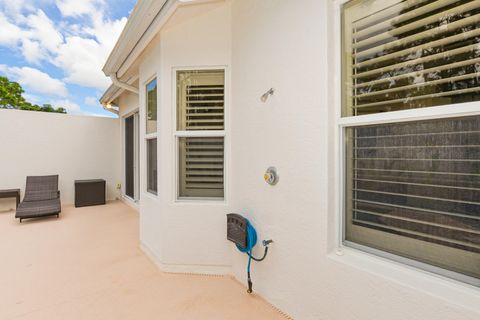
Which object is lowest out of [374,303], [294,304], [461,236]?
[294,304]

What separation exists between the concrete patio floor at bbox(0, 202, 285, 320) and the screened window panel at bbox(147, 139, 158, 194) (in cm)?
90

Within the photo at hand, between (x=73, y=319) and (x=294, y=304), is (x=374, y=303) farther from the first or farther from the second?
(x=73, y=319)

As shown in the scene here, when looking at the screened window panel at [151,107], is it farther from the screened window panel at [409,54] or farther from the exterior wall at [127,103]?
the exterior wall at [127,103]

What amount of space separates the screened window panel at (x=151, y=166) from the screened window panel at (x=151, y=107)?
175 millimetres

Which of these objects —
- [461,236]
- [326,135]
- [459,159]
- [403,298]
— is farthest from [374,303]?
[326,135]

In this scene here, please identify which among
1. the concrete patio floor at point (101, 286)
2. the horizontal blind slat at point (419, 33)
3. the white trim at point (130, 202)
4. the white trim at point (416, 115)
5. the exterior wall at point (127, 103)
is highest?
the exterior wall at point (127, 103)

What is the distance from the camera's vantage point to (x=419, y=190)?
48.5 inches

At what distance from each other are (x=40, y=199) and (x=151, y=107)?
416 cm

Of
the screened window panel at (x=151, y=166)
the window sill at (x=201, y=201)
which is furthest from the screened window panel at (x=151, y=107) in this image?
the window sill at (x=201, y=201)

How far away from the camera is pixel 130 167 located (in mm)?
6078

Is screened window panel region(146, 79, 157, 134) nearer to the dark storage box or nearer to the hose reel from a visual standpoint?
the hose reel

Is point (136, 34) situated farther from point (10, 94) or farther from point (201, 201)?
point (10, 94)

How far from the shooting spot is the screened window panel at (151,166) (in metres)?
2.93

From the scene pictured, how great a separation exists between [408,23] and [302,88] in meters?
0.66
